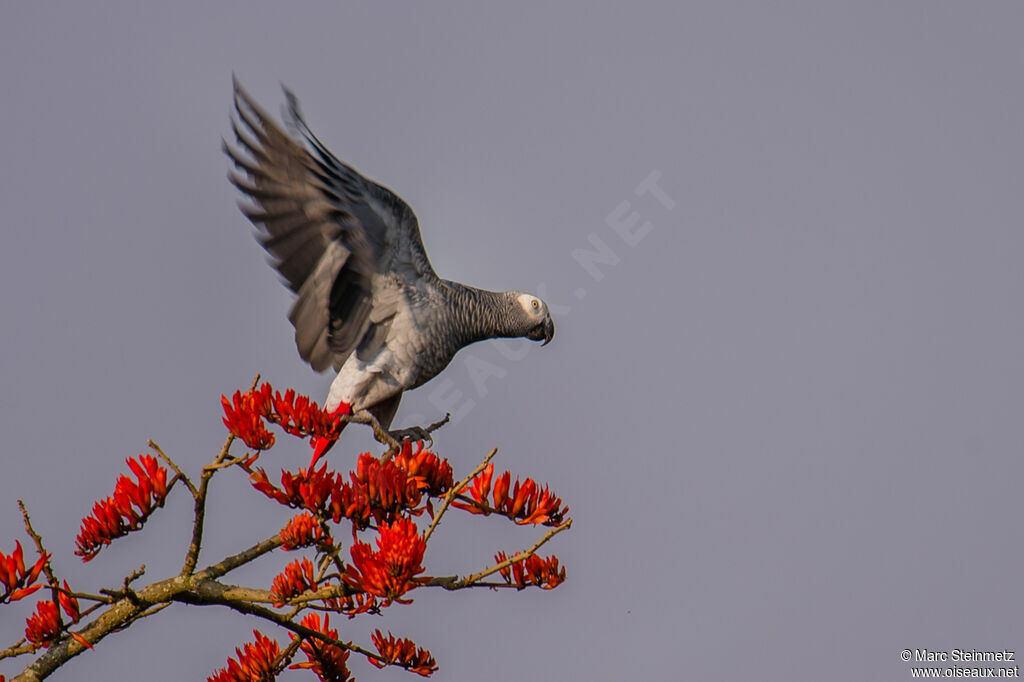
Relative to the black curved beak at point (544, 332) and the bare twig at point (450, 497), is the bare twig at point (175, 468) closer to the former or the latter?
the bare twig at point (450, 497)

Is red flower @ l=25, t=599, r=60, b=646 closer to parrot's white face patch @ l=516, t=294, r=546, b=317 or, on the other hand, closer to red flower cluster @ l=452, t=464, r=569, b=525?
red flower cluster @ l=452, t=464, r=569, b=525

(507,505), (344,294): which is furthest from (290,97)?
(507,505)

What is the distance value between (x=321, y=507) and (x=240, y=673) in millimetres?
930

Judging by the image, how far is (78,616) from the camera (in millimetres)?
3572

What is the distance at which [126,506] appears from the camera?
3740 mm

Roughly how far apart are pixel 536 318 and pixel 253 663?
4.10 metres

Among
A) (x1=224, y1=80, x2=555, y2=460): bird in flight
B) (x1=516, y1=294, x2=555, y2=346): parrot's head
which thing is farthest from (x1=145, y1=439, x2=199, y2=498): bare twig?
(x1=516, y1=294, x2=555, y2=346): parrot's head

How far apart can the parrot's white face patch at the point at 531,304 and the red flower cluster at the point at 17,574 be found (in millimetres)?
4661

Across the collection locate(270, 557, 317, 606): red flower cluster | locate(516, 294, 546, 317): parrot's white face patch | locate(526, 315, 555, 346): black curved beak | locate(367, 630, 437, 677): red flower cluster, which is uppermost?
locate(516, 294, 546, 317): parrot's white face patch

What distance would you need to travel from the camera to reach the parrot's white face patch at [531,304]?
24.6 feet

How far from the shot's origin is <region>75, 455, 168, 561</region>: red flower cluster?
3732 millimetres

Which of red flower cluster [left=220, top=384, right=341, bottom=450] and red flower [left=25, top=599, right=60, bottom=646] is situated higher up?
red flower cluster [left=220, top=384, right=341, bottom=450]

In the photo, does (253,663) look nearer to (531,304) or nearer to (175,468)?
(175,468)

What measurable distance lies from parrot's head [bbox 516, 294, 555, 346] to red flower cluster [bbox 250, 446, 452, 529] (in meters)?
3.63
